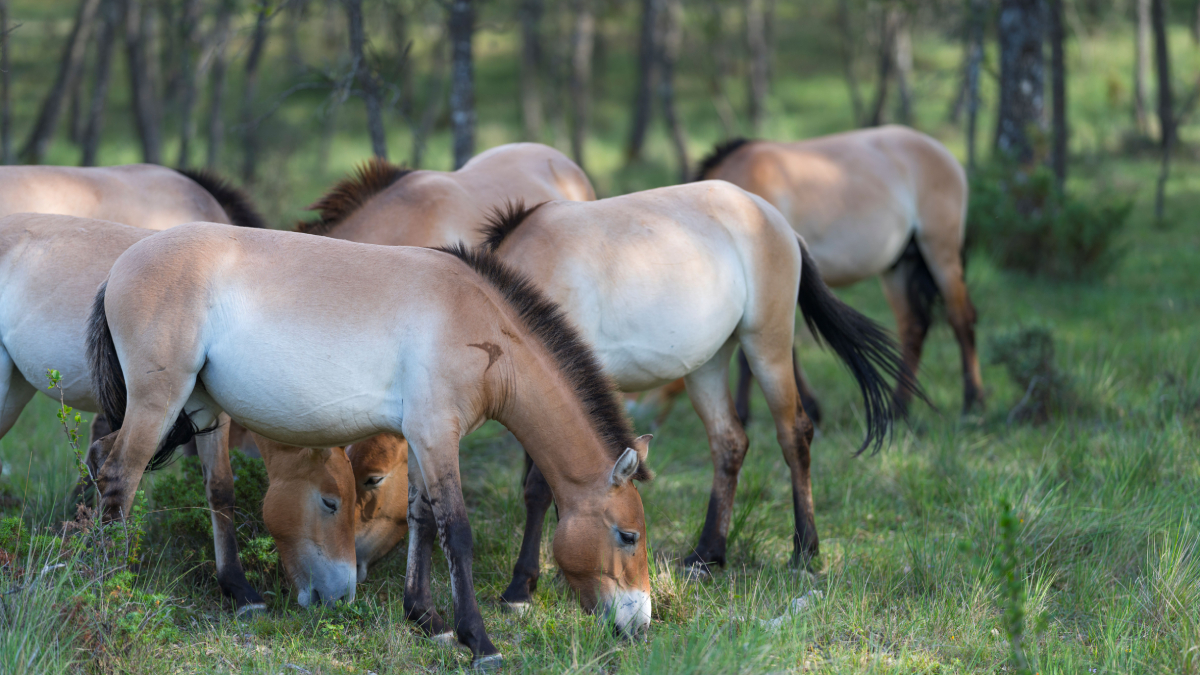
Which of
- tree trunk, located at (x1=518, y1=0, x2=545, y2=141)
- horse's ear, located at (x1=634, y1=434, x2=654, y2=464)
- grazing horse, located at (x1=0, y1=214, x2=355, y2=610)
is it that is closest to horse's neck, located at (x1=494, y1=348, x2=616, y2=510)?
horse's ear, located at (x1=634, y1=434, x2=654, y2=464)

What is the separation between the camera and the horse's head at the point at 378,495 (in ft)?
14.1

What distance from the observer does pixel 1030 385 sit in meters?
6.50

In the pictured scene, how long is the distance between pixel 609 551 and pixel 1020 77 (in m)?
8.51

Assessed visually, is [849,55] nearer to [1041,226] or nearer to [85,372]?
[1041,226]

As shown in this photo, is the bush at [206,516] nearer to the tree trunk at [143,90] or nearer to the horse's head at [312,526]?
the horse's head at [312,526]

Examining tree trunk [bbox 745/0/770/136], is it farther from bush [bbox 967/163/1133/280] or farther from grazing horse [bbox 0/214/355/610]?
grazing horse [bbox 0/214/355/610]

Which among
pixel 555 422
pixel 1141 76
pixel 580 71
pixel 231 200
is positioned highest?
pixel 231 200

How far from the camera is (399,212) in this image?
196 inches

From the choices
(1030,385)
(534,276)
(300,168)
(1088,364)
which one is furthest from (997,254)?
(300,168)

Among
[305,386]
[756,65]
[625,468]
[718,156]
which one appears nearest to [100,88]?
[718,156]

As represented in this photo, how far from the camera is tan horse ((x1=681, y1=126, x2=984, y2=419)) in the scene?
7293mm

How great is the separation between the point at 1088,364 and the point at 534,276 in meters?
4.98

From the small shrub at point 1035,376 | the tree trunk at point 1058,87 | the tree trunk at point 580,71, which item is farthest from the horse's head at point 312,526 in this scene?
the tree trunk at point 580,71

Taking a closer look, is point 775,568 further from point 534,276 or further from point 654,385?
point 534,276
